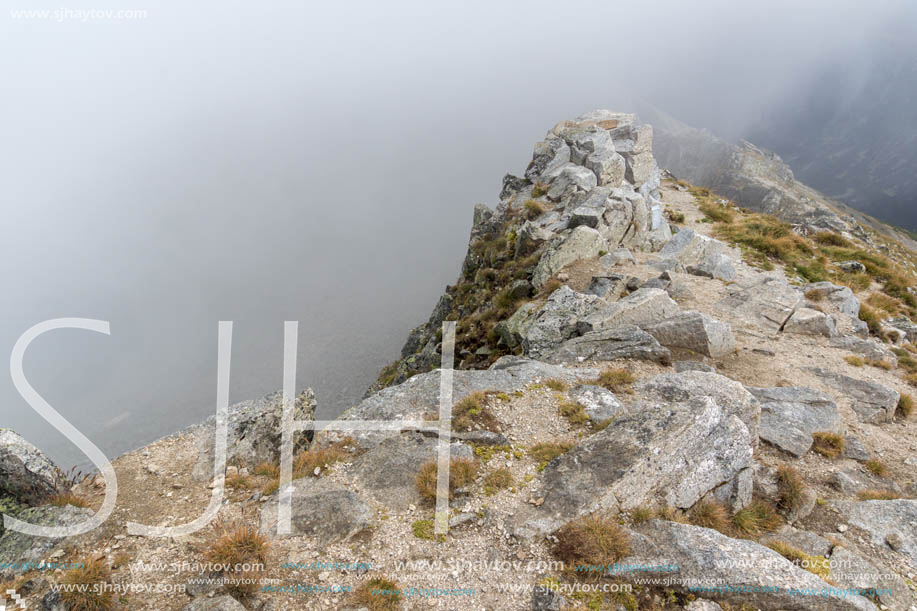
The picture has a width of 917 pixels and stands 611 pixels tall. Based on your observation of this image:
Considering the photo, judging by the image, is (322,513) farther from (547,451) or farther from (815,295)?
(815,295)

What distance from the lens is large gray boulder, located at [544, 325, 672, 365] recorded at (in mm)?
15953

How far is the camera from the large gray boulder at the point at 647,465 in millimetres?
8562

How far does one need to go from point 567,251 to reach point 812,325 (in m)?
12.3

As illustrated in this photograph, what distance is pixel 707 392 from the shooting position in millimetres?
11789

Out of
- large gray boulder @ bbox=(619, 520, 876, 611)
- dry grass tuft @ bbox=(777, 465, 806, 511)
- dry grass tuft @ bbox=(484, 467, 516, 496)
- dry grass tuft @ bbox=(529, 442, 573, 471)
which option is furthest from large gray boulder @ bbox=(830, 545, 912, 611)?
dry grass tuft @ bbox=(484, 467, 516, 496)

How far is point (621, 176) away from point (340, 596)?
38.4 metres

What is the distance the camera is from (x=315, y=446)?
1184 centimetres

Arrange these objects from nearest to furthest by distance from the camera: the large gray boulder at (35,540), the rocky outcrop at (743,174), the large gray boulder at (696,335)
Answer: the large gray boulder at (35,540), the large gray boulder at (696,335), the rocky outcrop at (743,174)

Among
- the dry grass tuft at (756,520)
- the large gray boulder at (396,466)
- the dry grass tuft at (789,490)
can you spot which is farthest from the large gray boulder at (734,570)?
the large gray boulder at (396,466)

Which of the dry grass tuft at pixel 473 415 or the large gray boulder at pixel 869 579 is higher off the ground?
the large gray boulder at pixel 869 579

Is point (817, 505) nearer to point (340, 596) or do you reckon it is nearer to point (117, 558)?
point (340, 596)

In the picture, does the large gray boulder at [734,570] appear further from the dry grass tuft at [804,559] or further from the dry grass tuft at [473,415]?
the dry grass tuft at [473,415]

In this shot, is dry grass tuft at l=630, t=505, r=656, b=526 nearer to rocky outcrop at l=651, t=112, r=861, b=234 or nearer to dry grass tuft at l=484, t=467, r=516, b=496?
dry grass tuft at l=484, t=467, r=516, b=496

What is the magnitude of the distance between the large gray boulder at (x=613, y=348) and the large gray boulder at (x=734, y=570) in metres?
8.80
